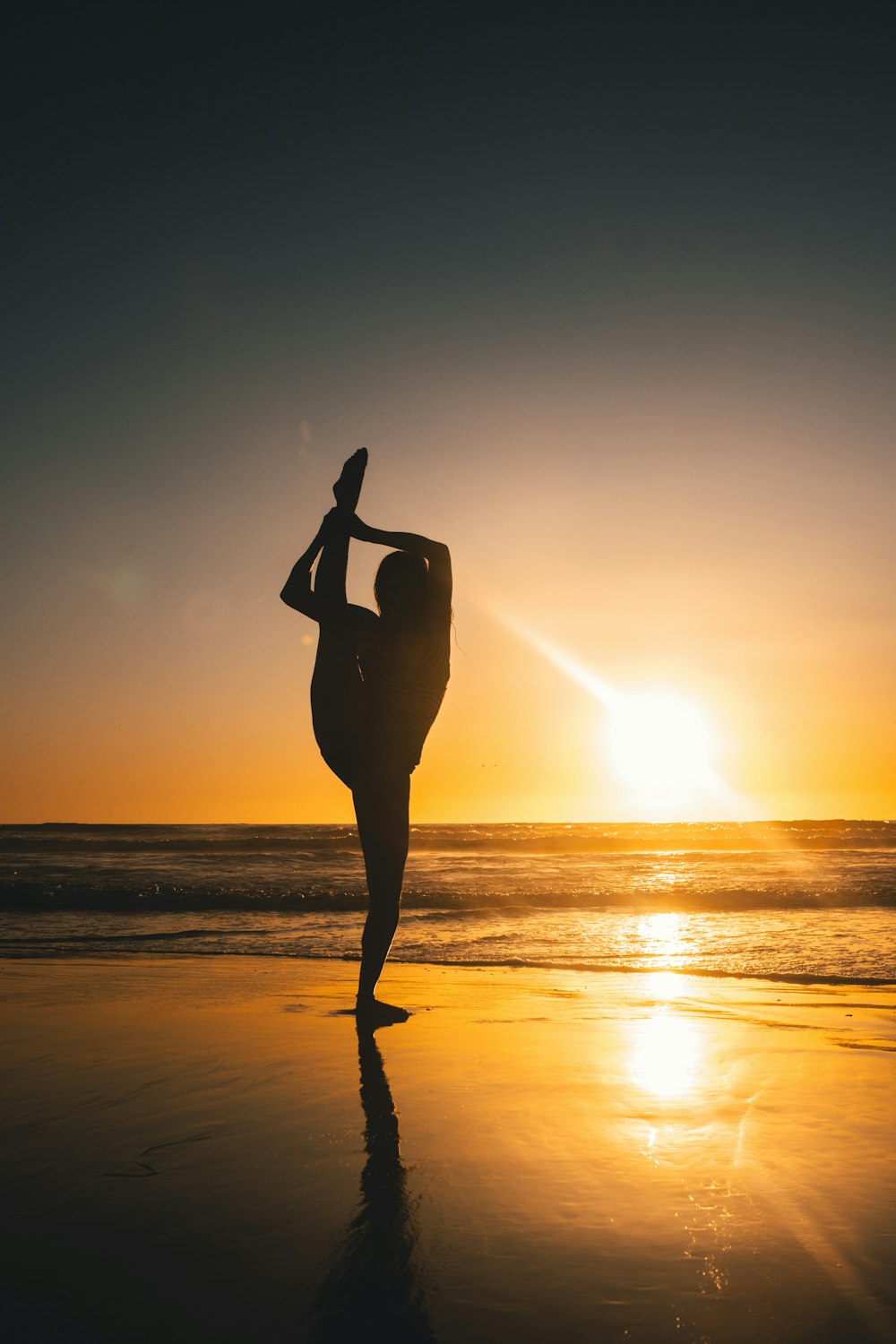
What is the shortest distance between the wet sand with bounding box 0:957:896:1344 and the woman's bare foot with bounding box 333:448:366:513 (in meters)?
2.04

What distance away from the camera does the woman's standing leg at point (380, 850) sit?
11.8 ft

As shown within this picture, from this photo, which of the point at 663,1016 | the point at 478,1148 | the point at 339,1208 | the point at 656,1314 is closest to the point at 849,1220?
the point at 656,1314

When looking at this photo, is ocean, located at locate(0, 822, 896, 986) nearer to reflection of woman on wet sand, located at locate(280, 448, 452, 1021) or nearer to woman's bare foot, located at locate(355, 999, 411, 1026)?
woman's bare foot, located at locate(355, 999, 411, 1026)

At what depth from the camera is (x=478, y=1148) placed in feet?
6.40

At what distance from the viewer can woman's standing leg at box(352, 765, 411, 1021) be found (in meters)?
3.59

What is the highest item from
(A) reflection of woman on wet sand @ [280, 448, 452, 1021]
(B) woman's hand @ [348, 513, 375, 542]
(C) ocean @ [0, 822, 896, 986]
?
(B) woman's hand @ [348, 513, 375, 542]

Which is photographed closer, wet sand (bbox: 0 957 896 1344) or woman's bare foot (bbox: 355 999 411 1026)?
wet sand (bbox: 0 957 896 1344)

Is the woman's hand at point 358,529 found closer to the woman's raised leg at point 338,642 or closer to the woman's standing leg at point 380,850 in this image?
the woman's raised leg at point 338,642

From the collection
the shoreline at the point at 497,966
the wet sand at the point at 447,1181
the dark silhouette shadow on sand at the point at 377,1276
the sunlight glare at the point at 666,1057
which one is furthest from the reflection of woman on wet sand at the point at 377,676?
the shoreline at the point at 497,966

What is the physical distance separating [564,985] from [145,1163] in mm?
3391

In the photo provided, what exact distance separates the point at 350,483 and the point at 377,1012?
7.03 ft

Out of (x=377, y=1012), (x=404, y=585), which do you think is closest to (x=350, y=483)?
(x=404, y=585)

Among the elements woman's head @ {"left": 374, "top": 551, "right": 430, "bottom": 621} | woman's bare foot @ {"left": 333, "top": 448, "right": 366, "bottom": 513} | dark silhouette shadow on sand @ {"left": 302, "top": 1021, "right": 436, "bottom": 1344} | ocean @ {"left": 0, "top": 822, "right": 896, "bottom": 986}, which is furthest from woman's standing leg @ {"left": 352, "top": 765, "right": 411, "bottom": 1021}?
ocean @ {"left": 0, "top": 822, "right": 896, "bottom": 986}

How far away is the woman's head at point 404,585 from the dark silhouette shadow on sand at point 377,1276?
2222 millimetres
